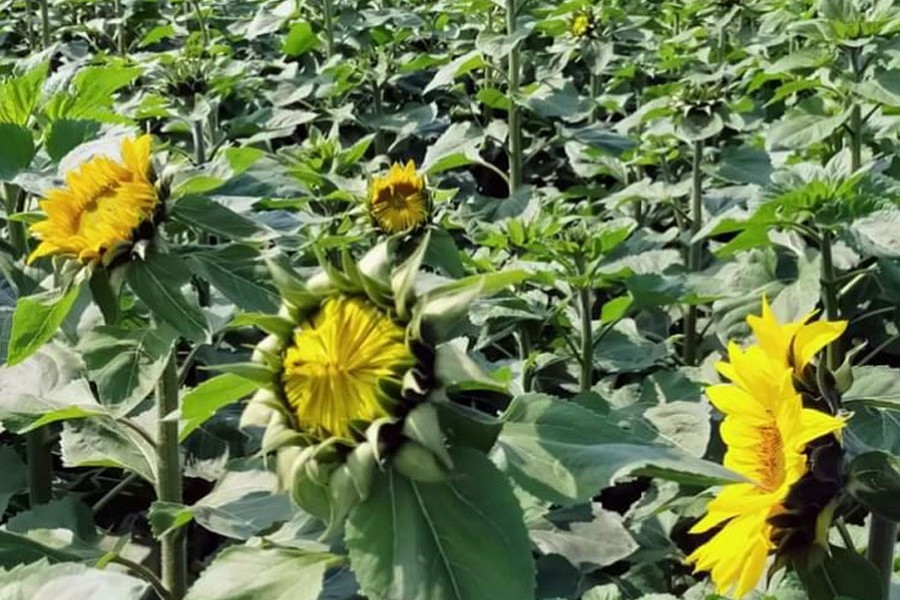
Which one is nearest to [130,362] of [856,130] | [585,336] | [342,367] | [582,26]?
[342,367]

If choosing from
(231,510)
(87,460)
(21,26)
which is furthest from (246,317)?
(21,26)

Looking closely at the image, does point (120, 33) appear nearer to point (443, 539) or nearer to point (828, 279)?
point (828, 279)

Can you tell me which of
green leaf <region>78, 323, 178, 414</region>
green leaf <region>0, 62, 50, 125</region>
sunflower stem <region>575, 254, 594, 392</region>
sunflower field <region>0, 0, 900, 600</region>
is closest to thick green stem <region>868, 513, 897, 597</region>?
sunflower field <region>0, 0, 900, 600</region>

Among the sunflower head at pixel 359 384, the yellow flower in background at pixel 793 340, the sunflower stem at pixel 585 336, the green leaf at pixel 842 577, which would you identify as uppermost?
the sunflower head at pixel 359 384

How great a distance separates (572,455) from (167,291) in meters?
0.45

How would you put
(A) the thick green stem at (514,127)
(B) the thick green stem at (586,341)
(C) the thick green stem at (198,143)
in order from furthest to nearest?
(A) the thick green stem at (514,127)
(C) the thick green stem at (198,143)
(B) the thick green stem at (586,341)

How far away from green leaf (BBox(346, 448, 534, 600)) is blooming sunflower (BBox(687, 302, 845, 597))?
19cm

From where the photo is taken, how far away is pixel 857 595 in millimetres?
826

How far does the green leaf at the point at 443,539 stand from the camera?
68cm

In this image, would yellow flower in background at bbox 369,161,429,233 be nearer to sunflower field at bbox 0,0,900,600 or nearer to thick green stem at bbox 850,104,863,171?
sunflower field at bbox 0,0,900,600

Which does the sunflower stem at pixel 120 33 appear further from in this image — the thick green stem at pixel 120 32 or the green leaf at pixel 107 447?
the green leaf at pixel 107 447

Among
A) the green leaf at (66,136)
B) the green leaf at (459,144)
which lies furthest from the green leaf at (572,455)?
the green leaf at (459,144)

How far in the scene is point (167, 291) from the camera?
3.37ft

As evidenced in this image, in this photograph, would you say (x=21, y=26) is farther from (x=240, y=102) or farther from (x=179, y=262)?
(x=179, y=262)
